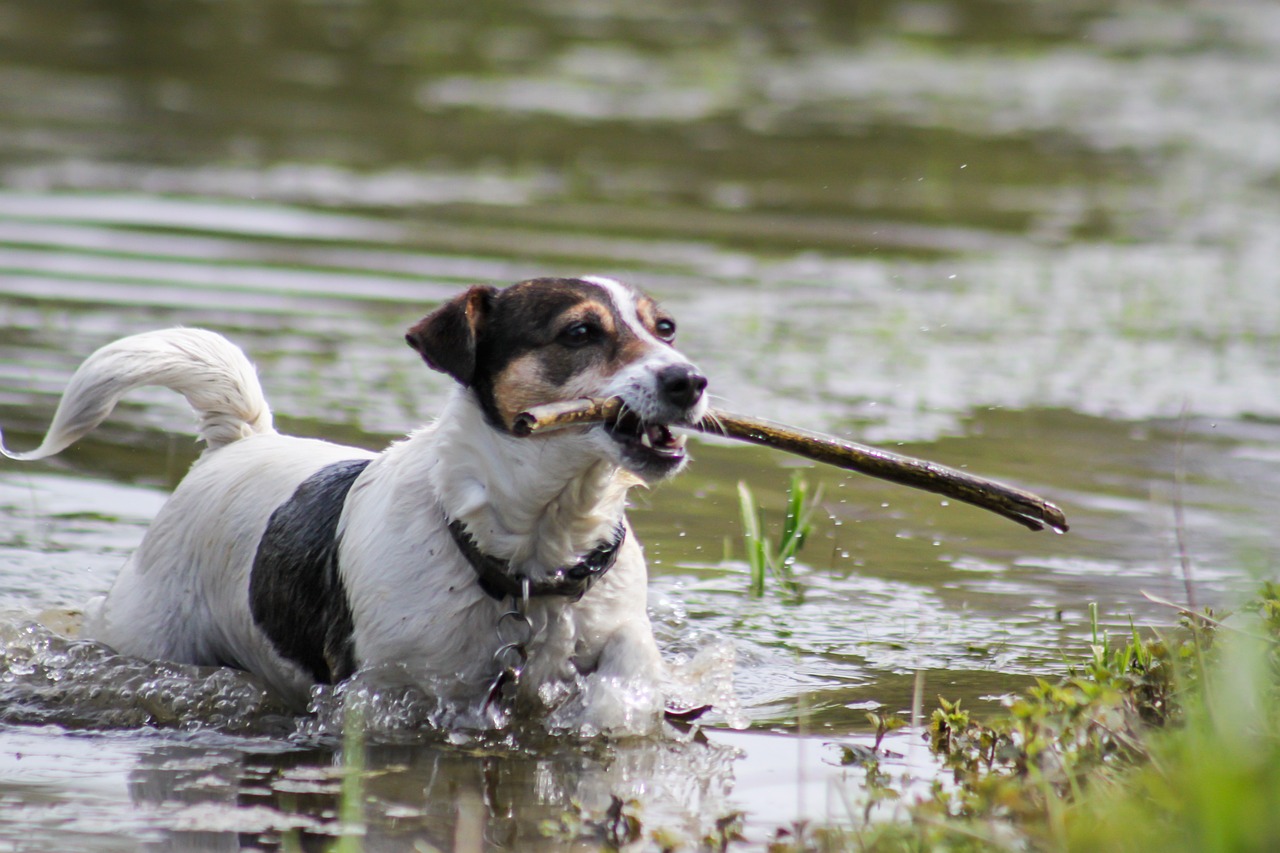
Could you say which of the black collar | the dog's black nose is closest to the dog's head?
the dog's black nose

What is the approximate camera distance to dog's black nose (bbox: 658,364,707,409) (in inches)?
187

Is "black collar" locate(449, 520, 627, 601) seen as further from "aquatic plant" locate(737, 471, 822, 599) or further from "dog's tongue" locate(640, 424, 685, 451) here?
"aquatic plant" locate(737, 471, 822, 599)

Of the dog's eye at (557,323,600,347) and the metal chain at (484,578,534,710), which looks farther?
the dog's eye at (557,323,600,347)

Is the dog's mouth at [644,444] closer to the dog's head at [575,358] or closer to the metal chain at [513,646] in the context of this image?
the dog's head at [575,358]

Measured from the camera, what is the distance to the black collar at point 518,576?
16.2 feet

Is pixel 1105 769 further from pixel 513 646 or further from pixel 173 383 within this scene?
pixel 173 383

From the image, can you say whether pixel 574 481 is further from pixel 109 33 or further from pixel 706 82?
pixel 109 33

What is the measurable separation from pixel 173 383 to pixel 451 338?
1.40m

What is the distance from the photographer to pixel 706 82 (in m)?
21.2

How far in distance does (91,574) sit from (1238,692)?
4.84m

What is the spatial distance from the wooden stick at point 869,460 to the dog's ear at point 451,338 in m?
0.30

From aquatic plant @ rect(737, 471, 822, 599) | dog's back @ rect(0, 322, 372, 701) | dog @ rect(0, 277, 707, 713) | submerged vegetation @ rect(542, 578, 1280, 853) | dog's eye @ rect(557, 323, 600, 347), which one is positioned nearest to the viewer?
submerged vegetation @ rect(542, 578, 1280, 853)

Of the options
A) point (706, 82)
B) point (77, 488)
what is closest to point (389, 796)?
point (77, 488)

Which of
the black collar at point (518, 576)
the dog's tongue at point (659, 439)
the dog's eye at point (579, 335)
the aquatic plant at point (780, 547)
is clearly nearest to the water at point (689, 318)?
the aquatic plant at point (780, 547)
